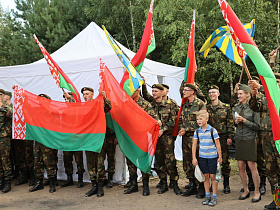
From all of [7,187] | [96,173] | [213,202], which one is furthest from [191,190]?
[7,187]

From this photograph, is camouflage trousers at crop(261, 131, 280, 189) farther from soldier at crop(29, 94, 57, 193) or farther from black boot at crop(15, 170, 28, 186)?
black boot at crop(15, 170, 28, 186)

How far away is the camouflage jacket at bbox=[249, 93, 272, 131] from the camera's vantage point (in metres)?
4.90

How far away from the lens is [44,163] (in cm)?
660

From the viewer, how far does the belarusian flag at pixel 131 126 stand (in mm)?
5680

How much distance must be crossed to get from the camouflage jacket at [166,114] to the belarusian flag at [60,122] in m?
1.12

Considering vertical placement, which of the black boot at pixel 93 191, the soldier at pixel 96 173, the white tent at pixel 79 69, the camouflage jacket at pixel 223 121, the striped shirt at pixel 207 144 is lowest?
the black boot at pixel 93 191

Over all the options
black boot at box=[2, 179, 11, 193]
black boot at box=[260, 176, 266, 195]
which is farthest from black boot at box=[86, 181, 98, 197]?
black boot at box=[260, 176, 266, 195]

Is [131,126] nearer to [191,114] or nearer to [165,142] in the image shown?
[165,142]

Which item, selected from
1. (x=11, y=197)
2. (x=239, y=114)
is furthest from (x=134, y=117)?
(x=11, y=197)

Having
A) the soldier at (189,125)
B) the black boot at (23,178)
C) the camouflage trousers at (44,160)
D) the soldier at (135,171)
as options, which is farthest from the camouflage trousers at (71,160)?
the soldier at (189,125)

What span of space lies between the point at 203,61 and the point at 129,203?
9.21m

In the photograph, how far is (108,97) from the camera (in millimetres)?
6074

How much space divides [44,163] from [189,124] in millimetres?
3140

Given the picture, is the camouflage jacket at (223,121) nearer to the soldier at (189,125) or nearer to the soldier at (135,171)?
the soldier at (189,125)
